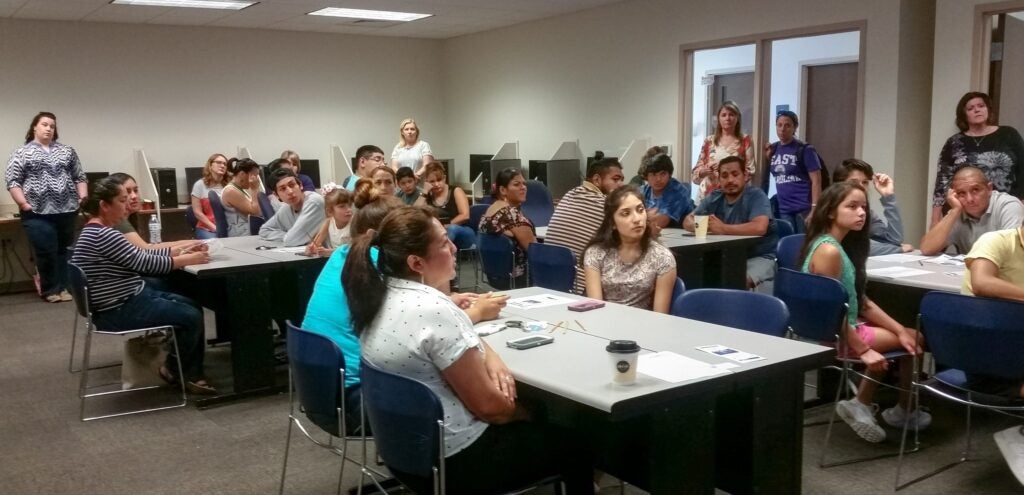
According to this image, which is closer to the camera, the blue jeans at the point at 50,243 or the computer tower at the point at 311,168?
the blue jeans at the point at 50,243

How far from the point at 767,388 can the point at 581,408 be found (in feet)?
2.02

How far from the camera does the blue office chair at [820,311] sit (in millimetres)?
3361

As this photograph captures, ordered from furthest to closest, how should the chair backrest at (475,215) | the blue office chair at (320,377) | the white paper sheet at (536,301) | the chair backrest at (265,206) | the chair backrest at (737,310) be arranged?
the chair backrest at (475,215), the chair backrest at (265,206), the white paper sheet at (536,301), the chair backrest at (737,310), the blue office chair at (320,377)

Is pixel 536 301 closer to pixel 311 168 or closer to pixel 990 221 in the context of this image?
pixel 990 221

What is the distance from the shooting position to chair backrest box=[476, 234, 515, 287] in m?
5.41

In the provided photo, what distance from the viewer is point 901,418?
12.6 feet

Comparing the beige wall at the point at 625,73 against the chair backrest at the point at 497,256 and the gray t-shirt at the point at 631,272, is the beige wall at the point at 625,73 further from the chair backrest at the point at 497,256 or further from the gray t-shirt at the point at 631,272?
the gray t-shirt at the point at 631,272

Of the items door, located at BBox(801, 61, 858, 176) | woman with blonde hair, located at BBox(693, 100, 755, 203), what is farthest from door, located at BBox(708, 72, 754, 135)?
woman with blonde hair, located at BBox(693, 100, 755, 203)

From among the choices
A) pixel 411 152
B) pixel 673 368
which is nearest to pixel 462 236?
pixel 411 152

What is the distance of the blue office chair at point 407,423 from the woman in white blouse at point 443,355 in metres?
0.06

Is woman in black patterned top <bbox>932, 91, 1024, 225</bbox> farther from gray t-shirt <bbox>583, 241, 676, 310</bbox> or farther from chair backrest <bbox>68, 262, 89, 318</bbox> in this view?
chair backrest <bbox>68, 262, 89, 318</bbox>


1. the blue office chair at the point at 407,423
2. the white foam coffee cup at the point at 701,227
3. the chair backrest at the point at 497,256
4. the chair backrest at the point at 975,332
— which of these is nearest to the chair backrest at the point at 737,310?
the chair backrest at the point at 975,332

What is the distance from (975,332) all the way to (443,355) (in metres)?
1.92

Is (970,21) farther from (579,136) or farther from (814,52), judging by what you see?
(579,136)
